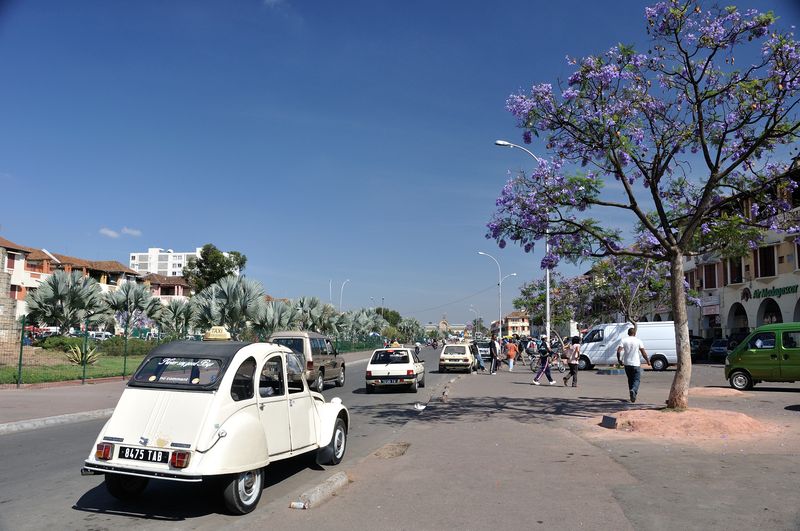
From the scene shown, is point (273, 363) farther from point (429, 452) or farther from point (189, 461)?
point (429, 452)

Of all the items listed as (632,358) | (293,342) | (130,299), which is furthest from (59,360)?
(632,358)

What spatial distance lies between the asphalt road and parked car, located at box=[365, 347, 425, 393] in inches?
322

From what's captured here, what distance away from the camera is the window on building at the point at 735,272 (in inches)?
1663

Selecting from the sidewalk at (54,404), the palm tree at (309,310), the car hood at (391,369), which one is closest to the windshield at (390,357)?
the car hood at (391,369)

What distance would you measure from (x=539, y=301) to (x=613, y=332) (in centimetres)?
2383

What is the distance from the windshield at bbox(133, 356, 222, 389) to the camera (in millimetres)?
6160

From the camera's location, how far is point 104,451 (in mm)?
5781

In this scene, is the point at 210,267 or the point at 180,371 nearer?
→ the point at 180,371

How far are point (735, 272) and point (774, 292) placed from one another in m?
6.12

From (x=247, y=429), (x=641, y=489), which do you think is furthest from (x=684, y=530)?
(x=247, y=429)

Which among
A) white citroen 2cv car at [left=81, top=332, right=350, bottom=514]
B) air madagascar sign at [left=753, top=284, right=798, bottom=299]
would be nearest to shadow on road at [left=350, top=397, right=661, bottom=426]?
white citroen 2cv car at [left=81, top=332, right=350, bottom=514]

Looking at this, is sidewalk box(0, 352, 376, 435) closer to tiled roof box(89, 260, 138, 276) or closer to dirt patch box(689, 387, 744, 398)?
dirt patch box(689, 387, 744, 398)

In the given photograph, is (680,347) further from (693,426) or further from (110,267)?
(110,267)

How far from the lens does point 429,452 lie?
9.16 meters
